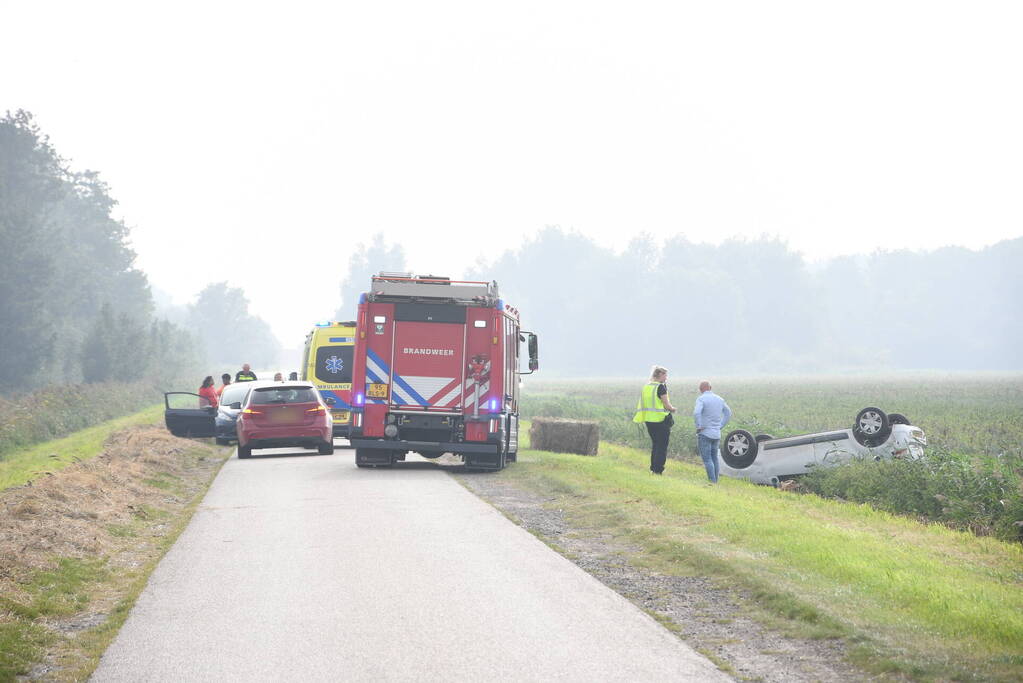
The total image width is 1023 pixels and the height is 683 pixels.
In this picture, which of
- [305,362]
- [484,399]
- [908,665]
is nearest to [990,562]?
[908,665]

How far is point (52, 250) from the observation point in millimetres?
80562

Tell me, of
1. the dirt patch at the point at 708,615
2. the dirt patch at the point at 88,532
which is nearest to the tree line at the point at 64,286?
the dirt patch at the point at 88,532

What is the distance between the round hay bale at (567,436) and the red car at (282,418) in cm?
452

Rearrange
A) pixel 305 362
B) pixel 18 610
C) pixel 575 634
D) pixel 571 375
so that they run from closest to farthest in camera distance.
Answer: pixel 575 634 < pixel 18 610 < pixel 305 362 < pixel 571 375

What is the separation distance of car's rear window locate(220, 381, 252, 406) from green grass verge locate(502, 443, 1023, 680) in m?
12.0

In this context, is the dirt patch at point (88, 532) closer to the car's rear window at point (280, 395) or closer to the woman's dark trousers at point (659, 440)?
the car's rear window at point (280, 395)

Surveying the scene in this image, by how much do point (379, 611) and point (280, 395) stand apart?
1597 centimetres

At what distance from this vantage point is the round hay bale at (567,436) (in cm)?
2498

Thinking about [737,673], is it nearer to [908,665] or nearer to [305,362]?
[908,665]

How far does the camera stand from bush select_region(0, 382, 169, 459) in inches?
1358

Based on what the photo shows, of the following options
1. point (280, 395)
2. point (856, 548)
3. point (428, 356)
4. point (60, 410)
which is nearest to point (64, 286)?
point (60, 410)

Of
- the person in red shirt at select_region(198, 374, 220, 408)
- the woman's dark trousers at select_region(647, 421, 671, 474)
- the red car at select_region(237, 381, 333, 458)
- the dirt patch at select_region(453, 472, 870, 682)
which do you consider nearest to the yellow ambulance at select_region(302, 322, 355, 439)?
the person in red shirt at select_region(198, 374, 220, 408)

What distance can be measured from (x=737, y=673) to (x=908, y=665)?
978 mm

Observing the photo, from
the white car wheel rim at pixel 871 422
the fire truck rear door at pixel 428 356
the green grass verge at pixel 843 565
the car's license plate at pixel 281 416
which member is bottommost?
the green grass verge at pixel 843 565
